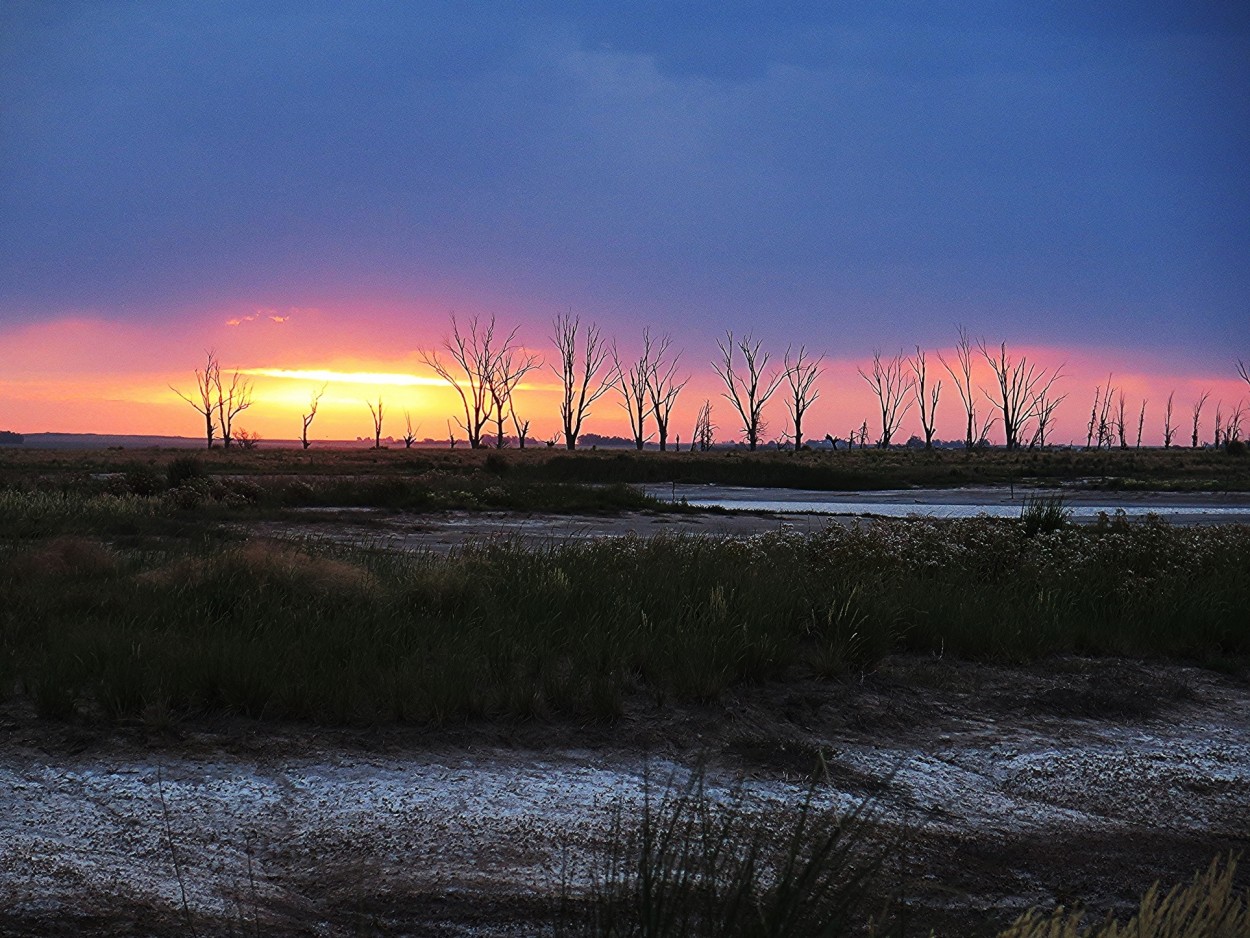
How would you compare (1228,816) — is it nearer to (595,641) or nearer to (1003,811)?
(1003,811)

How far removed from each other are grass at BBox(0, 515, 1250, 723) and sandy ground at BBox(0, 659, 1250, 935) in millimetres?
299

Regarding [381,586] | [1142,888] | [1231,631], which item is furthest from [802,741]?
[1231,631]

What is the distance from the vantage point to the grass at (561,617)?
6098 millimetres

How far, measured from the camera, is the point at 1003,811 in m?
5.04

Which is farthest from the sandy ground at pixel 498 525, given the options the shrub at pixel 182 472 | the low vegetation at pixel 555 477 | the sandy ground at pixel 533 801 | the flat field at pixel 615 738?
the sandy ground at pixel 533 801

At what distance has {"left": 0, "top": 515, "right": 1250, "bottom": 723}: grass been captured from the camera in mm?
6098

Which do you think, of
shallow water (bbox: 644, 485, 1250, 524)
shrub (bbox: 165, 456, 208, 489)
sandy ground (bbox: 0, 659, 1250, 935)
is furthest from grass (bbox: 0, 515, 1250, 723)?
shrub (bbox: 165, 456, 208, 489)

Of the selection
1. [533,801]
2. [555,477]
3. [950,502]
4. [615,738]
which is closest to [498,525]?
[615,738]

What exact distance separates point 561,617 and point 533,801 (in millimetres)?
3193

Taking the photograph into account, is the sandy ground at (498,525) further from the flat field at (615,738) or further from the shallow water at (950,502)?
the flat field at (615,738)

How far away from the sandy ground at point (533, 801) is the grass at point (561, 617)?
299 mm

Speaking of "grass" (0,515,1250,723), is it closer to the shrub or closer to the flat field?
the flat field

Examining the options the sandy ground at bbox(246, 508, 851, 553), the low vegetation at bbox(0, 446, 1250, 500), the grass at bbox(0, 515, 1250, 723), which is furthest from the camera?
the low vegetation at bbox(0, 446, 1250, 500)

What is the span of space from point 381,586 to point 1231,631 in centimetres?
765
